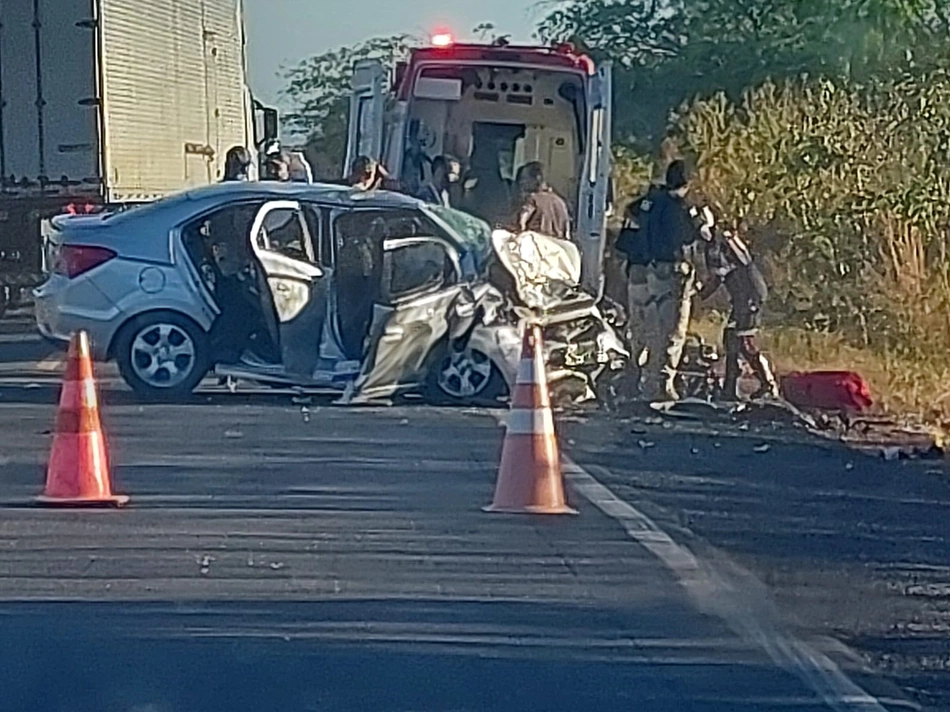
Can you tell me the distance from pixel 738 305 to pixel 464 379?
6.69 ft

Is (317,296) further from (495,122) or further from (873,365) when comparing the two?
(495,122)

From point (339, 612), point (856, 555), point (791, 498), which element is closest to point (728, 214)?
point (791, 498)

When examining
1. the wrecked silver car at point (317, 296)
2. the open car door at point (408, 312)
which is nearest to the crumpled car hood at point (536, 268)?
the wrecked silver car at point (317, 296)

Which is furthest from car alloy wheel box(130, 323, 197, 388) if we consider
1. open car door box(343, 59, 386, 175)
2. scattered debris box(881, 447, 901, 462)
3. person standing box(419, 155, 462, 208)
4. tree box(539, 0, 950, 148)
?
tree box(539, 0, 950, 148)

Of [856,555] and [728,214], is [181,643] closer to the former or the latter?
[856,555]

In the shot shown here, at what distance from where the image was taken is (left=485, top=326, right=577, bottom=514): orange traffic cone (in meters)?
11.8

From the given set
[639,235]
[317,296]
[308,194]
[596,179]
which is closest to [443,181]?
[596,179]

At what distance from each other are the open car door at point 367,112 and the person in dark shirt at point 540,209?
99.5 inches

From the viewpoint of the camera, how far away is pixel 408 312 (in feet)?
55.2

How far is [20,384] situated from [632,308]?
17.2 feet

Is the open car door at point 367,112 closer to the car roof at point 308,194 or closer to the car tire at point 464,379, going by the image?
the car roof at point 308,194

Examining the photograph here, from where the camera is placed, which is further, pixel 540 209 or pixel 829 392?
pixel 540 209

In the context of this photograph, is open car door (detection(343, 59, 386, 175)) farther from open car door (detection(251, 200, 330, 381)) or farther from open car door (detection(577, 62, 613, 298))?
open car door (detection(251, 200, 330, 381))

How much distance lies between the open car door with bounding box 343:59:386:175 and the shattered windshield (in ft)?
14.4
